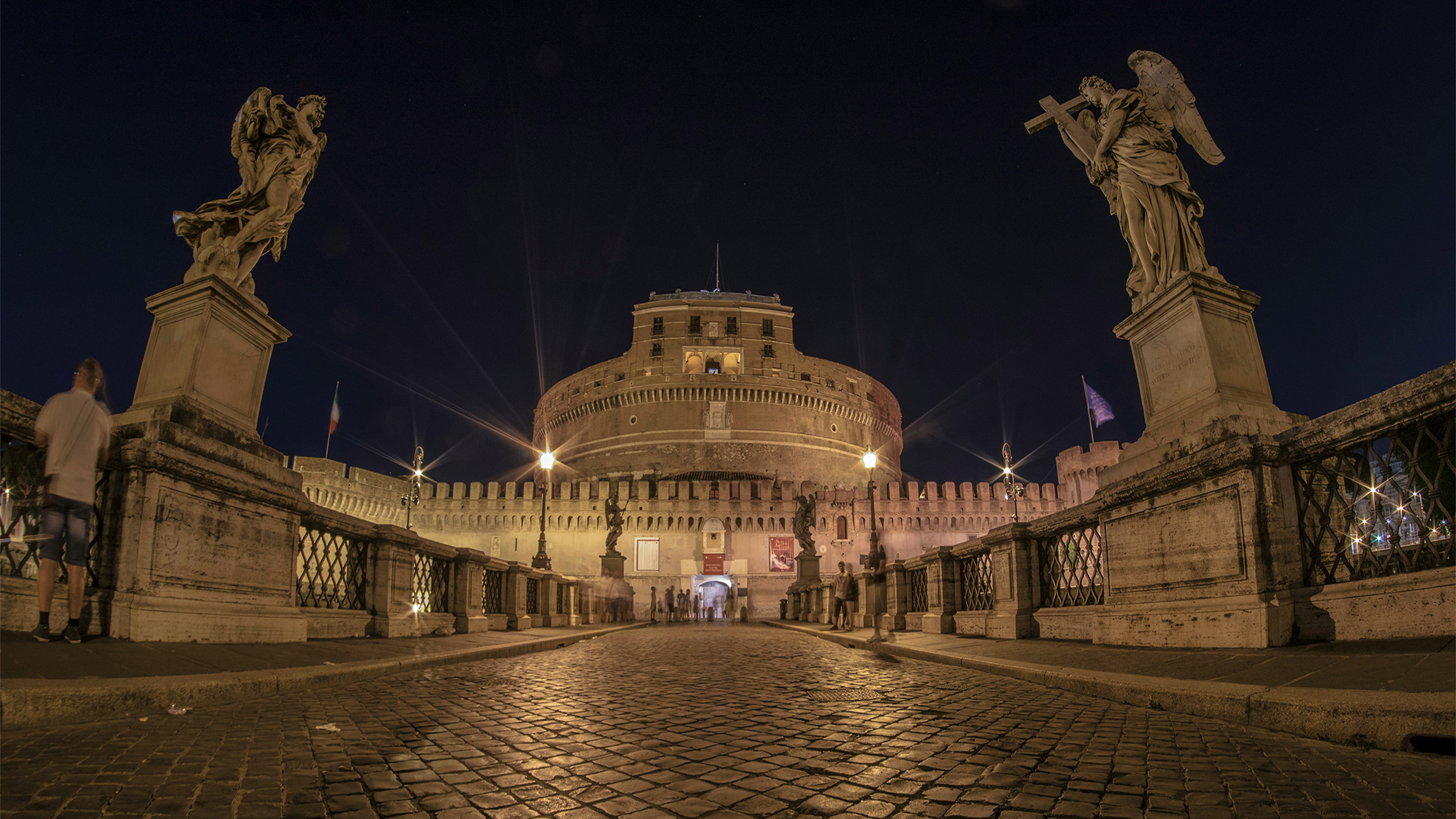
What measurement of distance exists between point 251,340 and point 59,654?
3.02m

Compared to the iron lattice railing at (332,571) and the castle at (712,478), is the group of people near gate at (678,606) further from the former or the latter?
the iron lattice railing at (332,571)

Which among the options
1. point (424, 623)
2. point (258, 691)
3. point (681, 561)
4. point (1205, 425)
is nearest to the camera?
point (258, 691)

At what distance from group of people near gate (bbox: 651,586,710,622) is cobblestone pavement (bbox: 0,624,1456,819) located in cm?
3172

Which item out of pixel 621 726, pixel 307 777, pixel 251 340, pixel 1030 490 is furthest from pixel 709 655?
pixel 1030 490

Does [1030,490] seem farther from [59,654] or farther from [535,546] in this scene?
[59,654]

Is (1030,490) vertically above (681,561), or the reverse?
(1030,490)

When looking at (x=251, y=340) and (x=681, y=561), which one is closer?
(x=251, y=340)

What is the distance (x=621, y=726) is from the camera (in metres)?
3.48

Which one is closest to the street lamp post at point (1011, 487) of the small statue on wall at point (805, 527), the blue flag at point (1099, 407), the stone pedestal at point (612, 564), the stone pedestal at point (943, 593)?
the blue flag at point (1099, 407)

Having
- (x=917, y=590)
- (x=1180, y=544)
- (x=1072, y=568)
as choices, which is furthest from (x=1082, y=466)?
(x=1180, y=544)

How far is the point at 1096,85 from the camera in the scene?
21.6ft

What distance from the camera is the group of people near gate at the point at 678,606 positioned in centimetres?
3559

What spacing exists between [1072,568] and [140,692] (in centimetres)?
717

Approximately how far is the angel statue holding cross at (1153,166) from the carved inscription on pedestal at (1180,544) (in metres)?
1.93
